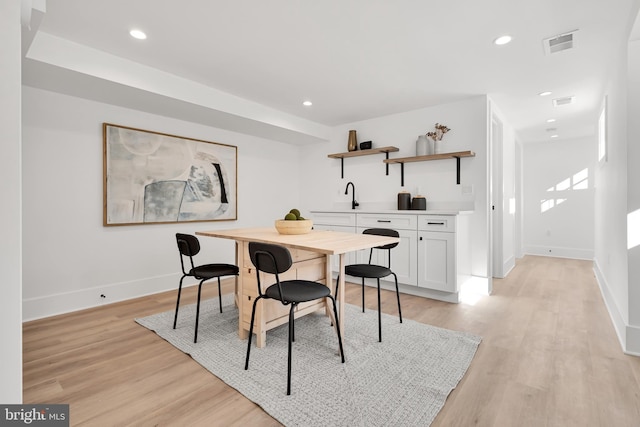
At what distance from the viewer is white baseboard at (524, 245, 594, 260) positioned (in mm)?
6066

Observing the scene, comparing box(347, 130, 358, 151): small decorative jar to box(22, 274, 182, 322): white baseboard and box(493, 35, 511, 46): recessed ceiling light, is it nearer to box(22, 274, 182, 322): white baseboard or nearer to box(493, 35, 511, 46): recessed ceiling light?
box(493, 35, 511, 46): recessed ceiling light

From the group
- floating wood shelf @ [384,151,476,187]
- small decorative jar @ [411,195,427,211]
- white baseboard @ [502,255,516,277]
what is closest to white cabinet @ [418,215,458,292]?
small decorative jar @ [411,195,427,211]

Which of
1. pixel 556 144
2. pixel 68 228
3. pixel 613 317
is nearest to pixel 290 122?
pixel 68 228

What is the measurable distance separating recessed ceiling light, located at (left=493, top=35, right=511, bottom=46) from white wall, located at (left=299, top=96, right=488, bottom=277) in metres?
1.26

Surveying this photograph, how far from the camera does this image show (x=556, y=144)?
6.36 m

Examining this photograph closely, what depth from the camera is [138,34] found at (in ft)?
8.07

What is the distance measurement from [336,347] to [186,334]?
1224 millimetres

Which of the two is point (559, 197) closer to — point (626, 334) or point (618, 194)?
point (618, 194)

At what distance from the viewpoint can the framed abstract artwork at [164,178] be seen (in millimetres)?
3420

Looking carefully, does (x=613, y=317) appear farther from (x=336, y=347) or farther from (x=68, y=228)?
(x=68, y=228)

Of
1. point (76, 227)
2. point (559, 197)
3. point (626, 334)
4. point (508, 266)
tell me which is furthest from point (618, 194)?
point (76, 227)

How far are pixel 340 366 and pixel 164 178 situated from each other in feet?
9.82

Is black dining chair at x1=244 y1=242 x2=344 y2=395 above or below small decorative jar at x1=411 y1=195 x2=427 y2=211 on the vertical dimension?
below

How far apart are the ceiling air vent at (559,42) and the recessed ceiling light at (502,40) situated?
0.95 feet
